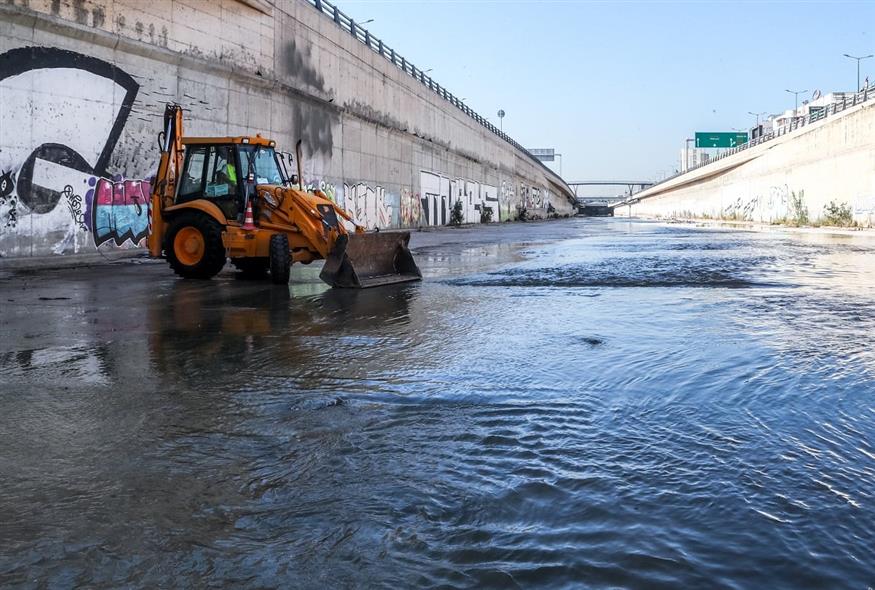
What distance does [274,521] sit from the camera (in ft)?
9.71

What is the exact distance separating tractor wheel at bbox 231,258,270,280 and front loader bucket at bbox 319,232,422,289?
80.8 inches

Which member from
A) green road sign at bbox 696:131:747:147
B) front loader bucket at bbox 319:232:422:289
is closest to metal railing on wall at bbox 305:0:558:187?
front loader bucket at bbox 319:232:422:289

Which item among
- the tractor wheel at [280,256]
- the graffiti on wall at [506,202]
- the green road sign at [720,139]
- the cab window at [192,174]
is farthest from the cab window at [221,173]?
the green road sign at [720,139]

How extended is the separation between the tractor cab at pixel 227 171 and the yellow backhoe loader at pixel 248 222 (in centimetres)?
2

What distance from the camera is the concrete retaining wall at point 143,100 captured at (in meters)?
16.9

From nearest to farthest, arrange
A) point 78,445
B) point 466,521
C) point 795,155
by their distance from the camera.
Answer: point 466,521, point 78,445, point 795,155

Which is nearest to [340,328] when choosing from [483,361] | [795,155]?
[483,361]

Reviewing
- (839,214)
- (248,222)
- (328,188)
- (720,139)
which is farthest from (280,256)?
(720,139)

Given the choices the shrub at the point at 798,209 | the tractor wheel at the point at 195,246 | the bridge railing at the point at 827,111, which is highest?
the bridge railing at the point at 827,111

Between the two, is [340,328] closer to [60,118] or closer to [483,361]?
[483,361]

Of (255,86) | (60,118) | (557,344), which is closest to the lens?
(557,344)

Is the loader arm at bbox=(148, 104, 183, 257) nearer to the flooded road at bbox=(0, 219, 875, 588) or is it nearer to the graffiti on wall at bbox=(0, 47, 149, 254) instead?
the graffiti on wall at bbox=(0, 47, 149, 254)

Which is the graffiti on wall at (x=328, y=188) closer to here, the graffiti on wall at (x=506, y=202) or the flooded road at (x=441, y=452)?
the flooded road at (x=441, y=452)

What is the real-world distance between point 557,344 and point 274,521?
4189mm
